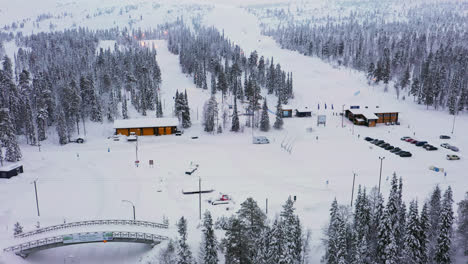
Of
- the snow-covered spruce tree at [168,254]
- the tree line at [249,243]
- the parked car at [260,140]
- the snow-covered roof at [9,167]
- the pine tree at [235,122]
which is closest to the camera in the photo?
the tree line at [249,243]

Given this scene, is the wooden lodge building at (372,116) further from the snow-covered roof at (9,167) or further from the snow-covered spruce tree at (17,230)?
the snow-covered spruce tree at (17,230)

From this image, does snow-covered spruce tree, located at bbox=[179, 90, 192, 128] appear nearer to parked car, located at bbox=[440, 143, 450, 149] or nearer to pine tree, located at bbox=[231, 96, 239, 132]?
pine tree, located at bbox=[231, 96, 239, 132]

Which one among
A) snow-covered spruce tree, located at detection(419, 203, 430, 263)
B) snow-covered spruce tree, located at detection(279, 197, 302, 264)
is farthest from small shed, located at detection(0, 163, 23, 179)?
snow-covered spruce tree, located at detection(419, 203, 430, 263)

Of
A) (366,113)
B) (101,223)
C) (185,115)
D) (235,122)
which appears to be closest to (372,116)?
(366,113)

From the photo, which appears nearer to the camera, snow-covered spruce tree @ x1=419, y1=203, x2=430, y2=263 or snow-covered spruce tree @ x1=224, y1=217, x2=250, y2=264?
snow-covered spruce tree @ x1=224, y1=217, x2=250, y2=264

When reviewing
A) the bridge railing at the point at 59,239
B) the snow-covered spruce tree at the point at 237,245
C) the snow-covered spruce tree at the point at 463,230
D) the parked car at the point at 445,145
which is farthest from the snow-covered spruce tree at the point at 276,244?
the parked car at the point at 445,145
